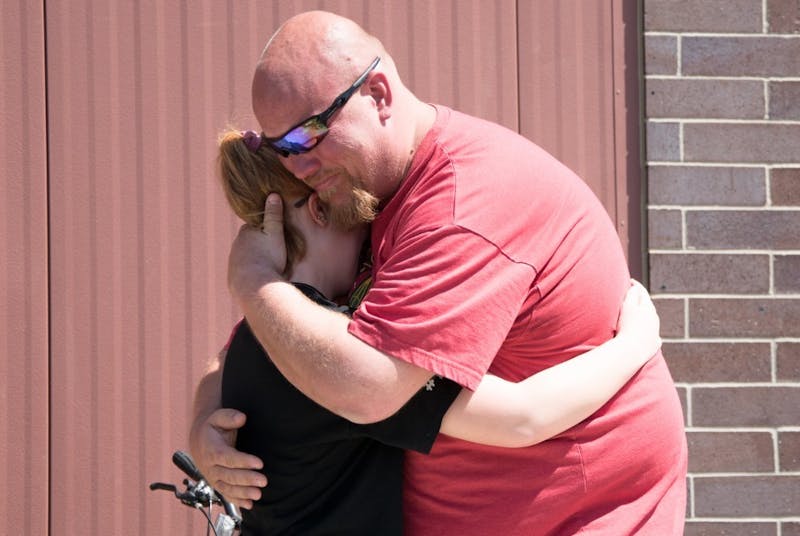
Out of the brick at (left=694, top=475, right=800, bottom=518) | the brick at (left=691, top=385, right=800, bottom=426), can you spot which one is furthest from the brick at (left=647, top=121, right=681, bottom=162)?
the brick at (left=694, top=475, right=800, bottom=518)

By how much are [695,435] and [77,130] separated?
275cm

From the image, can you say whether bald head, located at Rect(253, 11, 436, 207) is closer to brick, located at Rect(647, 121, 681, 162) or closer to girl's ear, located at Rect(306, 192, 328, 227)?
girl's ear, located at Rect(306, 192, 328, 227)

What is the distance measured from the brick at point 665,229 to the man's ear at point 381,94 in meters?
2.42

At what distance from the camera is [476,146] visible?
2.28 meters

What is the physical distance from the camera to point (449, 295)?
205 cm

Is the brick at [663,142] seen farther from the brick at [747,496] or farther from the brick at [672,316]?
the brick at [747,496]

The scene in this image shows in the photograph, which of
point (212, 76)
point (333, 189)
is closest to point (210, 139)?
point (212, 76)

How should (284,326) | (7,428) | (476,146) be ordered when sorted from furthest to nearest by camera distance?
(7,428)
(476,146)
(284,326)

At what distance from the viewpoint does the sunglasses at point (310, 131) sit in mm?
2281

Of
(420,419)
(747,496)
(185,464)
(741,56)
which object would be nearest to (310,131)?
(420,419)

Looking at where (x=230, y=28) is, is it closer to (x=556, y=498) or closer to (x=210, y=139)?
(x=210, y=139)

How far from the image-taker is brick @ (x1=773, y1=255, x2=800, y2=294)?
15.1 ft

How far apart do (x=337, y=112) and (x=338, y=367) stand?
56 cm

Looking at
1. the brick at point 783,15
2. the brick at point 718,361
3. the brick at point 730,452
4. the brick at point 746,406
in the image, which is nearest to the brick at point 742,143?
the brick at point 783,15
